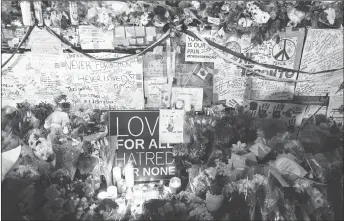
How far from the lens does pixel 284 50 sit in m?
3.40

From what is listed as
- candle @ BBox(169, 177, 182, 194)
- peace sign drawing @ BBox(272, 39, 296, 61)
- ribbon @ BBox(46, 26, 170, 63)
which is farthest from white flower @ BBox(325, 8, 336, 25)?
candle @ BBox(169, 177, 182, 194)

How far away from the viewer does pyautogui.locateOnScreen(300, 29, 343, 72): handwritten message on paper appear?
11.0 ft

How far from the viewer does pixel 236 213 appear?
3.16m

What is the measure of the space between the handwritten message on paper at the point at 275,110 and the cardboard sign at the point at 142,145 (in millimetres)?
1127

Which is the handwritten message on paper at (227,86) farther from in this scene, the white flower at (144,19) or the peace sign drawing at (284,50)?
the white flower at (144,19)

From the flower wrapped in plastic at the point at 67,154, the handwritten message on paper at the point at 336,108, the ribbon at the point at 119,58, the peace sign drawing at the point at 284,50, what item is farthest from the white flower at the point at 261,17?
the flower wrapped in plastic at the point at 67,154

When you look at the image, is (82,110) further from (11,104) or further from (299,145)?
(299,145)

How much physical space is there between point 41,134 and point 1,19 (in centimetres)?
137

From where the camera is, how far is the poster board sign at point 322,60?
3.36m

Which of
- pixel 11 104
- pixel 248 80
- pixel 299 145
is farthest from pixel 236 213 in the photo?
pixel 11 104

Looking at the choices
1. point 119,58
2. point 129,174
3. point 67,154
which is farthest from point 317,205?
point 67,154

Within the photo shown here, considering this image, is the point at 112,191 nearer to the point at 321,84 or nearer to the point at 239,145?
the point at 239,145

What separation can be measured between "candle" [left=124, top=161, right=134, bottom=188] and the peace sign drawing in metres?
2.16

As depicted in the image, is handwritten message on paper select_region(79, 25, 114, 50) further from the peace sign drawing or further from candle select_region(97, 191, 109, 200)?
the peace sign drawing
